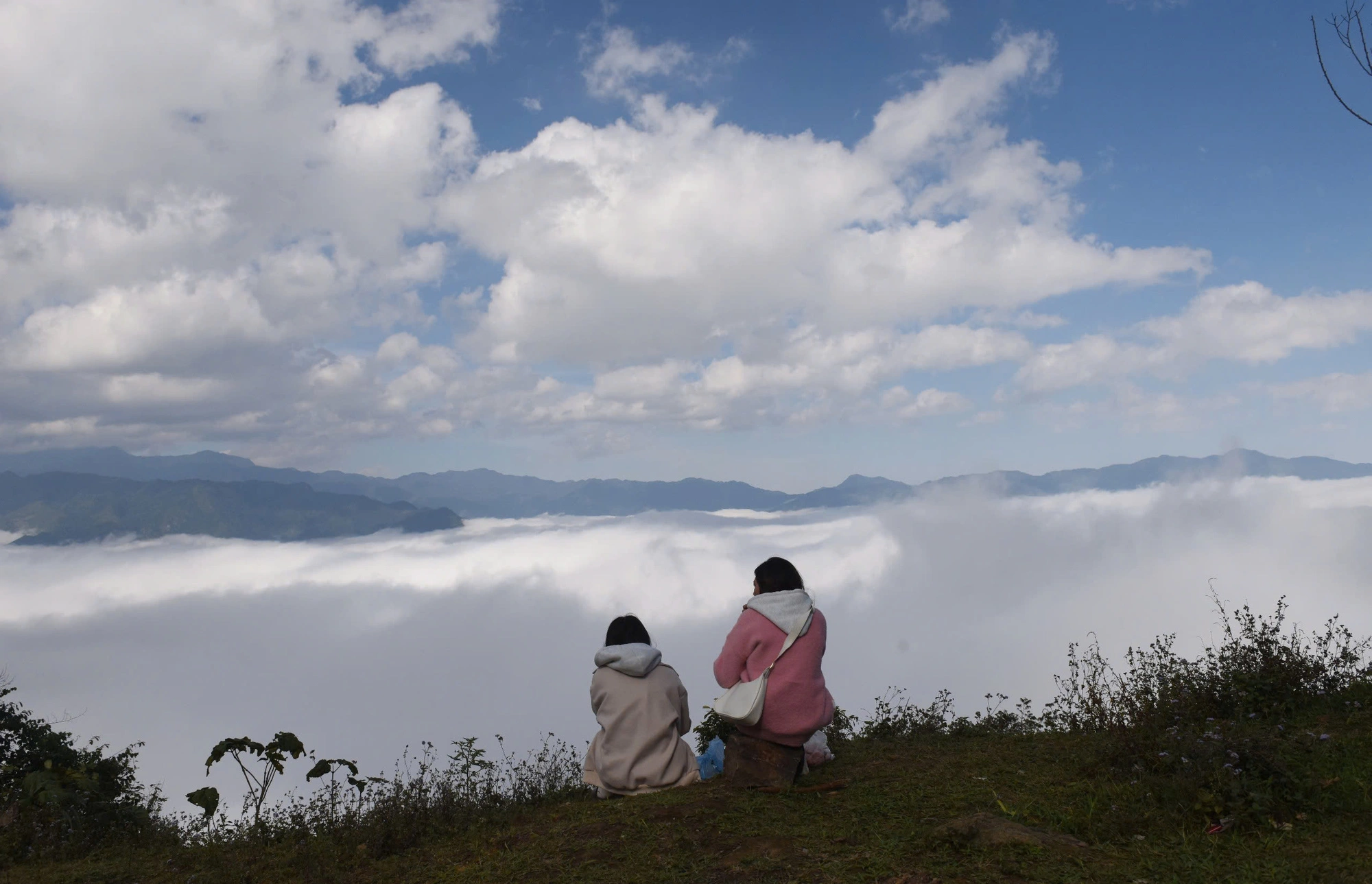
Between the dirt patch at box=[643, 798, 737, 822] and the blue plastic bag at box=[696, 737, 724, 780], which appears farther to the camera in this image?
the blue plastic bag at box=[696, 737, 724, 780]

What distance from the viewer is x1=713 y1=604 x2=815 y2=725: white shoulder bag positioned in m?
6.77

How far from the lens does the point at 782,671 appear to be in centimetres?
686

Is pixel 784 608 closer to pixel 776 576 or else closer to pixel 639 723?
pixel 776 576

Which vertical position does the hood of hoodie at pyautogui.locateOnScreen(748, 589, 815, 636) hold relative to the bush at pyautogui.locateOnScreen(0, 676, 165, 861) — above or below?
above

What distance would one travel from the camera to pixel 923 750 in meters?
8.84

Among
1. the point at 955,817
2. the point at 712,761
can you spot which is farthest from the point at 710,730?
the point at 955,817

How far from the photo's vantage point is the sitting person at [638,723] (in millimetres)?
7734

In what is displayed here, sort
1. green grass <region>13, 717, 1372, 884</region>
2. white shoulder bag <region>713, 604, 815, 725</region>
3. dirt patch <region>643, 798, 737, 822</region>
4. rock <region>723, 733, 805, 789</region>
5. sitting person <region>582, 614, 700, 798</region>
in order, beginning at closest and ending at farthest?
green grass <region>13, 717, 1372, 884</region> → dirt patch <region>643, 798, 737, 822</region> → white shoulder bag <region>713, 604, 815, 725</region> → rock <region>723, 733, 805, 789</region> → sitting person <region>582, 614, 700, 798</region>

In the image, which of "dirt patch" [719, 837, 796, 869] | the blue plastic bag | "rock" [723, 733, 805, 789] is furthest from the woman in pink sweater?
the blue plastic bag

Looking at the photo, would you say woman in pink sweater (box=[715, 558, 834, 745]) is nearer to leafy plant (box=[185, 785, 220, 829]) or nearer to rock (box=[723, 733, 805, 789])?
rock (box=[723, 733, 805, 789])

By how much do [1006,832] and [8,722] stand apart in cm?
1417

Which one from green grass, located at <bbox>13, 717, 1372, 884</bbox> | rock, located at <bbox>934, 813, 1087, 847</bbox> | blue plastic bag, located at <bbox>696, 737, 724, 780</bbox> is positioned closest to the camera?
green grass, located at <bbox>13, 717, 1372, 884</bbox>

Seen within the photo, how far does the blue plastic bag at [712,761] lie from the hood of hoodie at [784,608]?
217 centimetres

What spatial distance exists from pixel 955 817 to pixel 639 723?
9.84 ft
